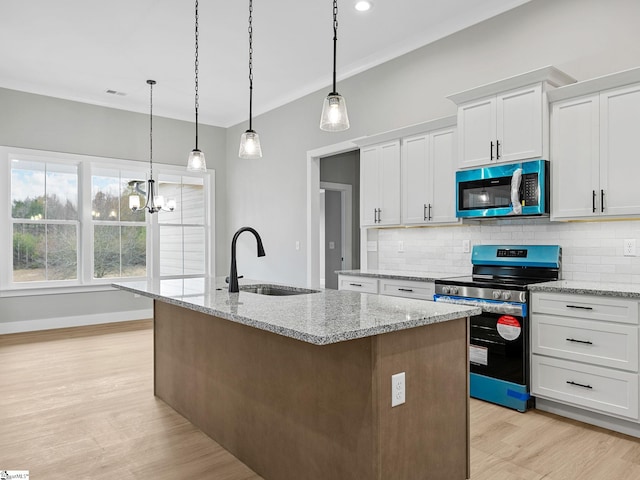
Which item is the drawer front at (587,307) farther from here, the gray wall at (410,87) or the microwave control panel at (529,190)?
the gray wall at (410,87)

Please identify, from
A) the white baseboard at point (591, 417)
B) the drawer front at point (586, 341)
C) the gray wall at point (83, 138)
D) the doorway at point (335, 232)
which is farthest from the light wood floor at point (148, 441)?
the doorway at point (335, 232)

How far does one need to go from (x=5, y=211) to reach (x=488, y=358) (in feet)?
19.1

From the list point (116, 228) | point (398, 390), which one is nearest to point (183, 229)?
point (116, 228)

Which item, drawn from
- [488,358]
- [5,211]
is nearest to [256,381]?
[488,358]

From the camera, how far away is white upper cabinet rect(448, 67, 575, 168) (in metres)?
3.22

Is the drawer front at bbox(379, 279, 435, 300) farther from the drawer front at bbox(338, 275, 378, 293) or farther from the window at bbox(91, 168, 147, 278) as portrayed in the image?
the window at bbox(91, 168, 147, 278)

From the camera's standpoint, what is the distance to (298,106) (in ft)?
19.9

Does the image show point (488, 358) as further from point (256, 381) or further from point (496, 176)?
point (256, 381)

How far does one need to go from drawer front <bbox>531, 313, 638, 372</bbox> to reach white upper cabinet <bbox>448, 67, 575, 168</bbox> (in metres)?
1.17

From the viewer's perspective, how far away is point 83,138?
6277mm

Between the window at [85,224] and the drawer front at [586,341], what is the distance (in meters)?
5.59

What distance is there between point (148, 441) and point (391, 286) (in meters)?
2.29

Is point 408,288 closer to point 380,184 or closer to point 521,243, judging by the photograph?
point 521,243

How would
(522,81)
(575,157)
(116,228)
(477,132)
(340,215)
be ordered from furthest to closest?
(340,215)
(116,228)
(477,132)
(522,81)
(575,157)
